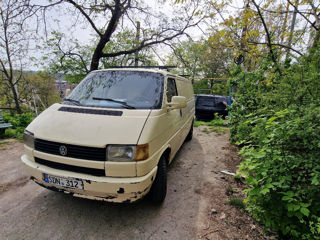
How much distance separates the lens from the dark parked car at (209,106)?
9.42m

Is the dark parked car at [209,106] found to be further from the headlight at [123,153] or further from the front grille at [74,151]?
the front grille at [74,151]

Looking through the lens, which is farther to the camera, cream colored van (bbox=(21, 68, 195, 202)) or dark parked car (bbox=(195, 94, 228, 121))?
dark parked car (bbox=(195, 94, 228, 121))

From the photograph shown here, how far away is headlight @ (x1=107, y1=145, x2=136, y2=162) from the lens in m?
1.86

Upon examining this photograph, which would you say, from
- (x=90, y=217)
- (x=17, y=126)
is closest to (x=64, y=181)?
(x=90, y=217)

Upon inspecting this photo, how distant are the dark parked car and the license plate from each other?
8.42 m

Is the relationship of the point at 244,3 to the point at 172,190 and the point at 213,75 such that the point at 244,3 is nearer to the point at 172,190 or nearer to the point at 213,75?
the point at 172,190

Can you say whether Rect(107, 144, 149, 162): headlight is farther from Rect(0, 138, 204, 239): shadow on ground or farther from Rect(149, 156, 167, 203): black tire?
Rect(0, 138, 204, 239): shadow on ground

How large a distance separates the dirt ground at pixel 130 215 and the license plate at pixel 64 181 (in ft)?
1.89

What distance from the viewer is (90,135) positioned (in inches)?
75.8

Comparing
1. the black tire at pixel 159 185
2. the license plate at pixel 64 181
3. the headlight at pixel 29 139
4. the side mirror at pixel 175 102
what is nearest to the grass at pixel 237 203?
the black tire at pixel 159 185

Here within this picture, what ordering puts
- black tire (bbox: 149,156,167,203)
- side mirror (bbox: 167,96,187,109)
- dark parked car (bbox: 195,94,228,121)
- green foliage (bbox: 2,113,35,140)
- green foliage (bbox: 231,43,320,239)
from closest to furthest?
green foliage (bbox: 231,43,320,239) → black tire (bbox: 149,156,167,203) → side mirror (bbox: 167,96,187,109) → green foliage (bbox: 2,113,35,140) → dark parked car (bbox: 195,94,228,121)

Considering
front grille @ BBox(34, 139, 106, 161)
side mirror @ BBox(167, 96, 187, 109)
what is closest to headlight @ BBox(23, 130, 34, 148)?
front grille @ BBox(34, 139, 106, 161)

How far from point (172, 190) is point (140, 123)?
1.57m

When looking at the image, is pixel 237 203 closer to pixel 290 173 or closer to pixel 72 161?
pixel 290 173
